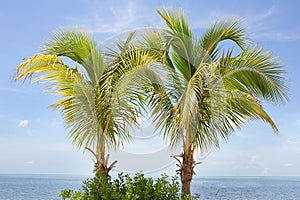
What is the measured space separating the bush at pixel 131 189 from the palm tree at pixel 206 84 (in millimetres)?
1378

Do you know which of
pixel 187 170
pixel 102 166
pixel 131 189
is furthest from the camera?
pixel 187 170

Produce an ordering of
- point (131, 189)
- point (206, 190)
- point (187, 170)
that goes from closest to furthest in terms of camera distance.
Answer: point (131, 189)
point (187, 170)
point (206, 190)

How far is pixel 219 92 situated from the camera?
23.3ft

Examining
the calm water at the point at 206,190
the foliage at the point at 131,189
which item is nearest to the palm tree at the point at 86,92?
the foliage at the point at 131,189

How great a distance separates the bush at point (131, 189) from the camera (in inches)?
220

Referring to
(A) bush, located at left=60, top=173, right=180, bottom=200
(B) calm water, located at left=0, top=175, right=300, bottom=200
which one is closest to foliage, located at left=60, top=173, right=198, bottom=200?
(A) bush, located at left=60, top=173, right=180, bottom=200

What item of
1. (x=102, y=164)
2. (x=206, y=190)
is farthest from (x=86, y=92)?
(x=206, y=190)

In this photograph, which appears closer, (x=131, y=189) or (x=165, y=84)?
(x=131, y=189)

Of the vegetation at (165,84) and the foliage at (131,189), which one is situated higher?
the vegetation at (165,84)

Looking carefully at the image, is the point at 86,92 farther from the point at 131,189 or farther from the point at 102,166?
the point at 131,189

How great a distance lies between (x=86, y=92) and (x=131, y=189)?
246 cm

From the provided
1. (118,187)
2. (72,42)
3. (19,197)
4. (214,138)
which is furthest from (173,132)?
(19,197)

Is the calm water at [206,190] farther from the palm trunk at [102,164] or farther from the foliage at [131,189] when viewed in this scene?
the foliage at [131,189]

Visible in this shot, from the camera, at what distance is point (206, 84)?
7441mm
